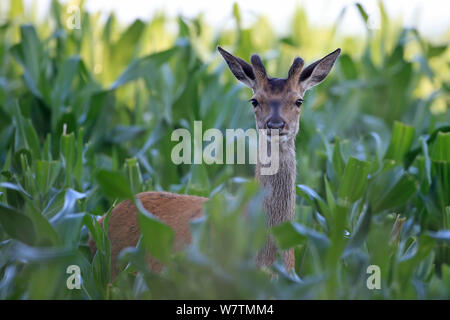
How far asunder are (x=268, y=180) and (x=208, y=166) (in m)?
1.52

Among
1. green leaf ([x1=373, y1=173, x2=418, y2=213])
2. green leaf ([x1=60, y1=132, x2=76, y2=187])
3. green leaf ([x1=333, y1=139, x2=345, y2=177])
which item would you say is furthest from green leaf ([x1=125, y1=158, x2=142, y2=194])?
green leaf ([x1=373, y1=173, x2=418, y2=213])

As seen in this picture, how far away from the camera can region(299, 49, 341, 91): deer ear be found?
12.1 feet

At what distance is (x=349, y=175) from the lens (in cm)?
384

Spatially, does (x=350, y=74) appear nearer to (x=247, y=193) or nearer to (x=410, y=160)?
(x=410, y=160)

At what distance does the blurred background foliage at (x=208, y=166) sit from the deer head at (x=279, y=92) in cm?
51

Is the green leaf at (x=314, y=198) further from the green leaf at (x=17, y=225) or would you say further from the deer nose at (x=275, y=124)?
the green leaf at (x=17, y=225)

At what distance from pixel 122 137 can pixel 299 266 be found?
2.51 meters

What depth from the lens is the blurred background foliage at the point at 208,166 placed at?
9.31ft

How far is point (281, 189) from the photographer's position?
352 centimetres

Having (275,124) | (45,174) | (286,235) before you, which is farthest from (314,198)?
(45,174)

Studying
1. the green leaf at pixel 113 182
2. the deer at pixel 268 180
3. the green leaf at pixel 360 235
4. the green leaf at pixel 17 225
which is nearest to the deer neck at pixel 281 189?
the deer at pixel 268 180

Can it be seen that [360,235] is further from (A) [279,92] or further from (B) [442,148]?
(B) [442,148]
